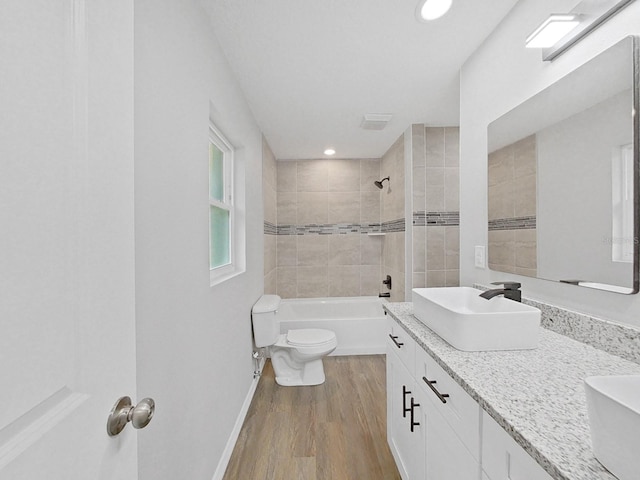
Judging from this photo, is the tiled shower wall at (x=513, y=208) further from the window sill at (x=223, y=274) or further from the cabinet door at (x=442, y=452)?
the window sill at (x=223, y=274)

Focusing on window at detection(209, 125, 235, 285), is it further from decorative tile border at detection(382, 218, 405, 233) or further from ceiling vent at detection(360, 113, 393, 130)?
decorative tile border at detection(382, 218, 405, 233)

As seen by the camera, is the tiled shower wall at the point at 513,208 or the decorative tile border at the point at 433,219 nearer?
the tiled shower wall at the point at 513,208

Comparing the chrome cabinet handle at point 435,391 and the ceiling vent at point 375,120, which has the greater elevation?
the ceiling vent at point 375,120

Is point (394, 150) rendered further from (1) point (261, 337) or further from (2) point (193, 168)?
(2) point (193, 168)

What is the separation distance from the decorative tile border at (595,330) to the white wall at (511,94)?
0.10ft

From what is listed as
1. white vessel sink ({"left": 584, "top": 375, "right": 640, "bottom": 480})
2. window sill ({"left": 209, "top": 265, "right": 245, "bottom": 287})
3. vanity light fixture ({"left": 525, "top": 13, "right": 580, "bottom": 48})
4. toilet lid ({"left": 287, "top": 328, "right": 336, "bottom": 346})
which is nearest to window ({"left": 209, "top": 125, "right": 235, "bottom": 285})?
window sill ({"left": 209, "top": 265, "right": 245, "bottom": 287})

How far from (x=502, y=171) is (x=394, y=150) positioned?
91.9 inches

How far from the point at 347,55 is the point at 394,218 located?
223 cm

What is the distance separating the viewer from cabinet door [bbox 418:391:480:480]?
0.93m

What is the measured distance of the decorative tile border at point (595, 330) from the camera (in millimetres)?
1025

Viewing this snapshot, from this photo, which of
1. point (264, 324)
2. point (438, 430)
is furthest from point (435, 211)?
point (438, 430)

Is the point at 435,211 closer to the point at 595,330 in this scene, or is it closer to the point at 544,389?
→ the point at 595,330

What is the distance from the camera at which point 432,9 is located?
5.00ft

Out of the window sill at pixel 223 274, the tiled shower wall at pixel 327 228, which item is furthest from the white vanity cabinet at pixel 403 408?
the tiled shower wall at pixel 327 228
